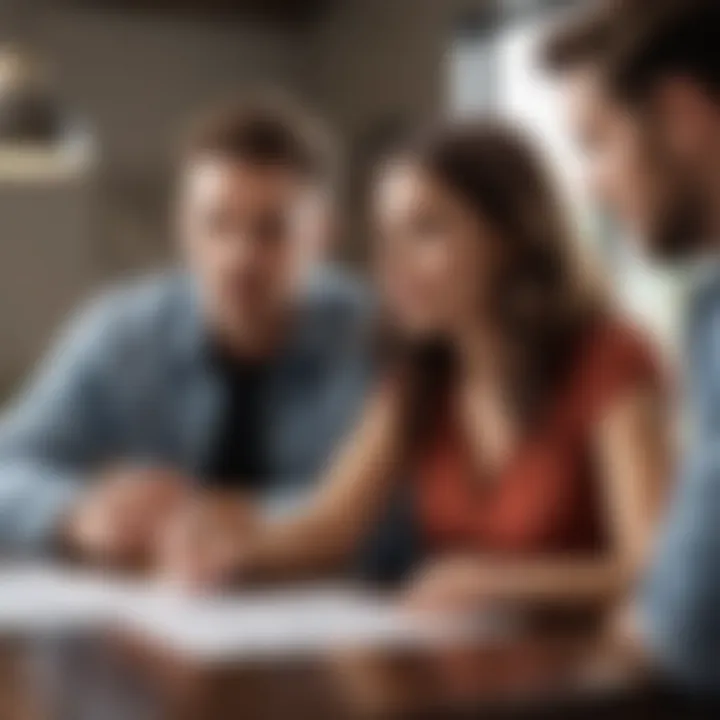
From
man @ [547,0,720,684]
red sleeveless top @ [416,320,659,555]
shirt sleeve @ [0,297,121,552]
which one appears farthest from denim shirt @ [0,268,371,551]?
man @ [547,0,720,684]

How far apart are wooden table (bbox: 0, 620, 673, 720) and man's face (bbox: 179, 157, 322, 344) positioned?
Result: 26cm

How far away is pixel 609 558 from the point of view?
46.9 inches

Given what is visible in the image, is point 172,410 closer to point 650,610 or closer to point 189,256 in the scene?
point 189,256

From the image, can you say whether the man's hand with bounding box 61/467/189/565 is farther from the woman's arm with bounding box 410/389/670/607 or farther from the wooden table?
the woman's arm with bounding box 410/389/670/607

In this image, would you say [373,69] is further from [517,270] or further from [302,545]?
[302,545]

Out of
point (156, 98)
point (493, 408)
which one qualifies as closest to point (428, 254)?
point (493, 408)

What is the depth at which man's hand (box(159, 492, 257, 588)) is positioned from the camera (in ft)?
4.04

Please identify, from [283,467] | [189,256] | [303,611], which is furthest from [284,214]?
[303,611]

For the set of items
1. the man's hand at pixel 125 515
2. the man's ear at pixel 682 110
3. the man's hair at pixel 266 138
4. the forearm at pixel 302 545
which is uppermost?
the man's hair at pixel 266 138

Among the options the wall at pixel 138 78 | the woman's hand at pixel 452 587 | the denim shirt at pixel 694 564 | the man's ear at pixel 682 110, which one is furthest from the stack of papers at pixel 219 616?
the man's ear at pixel 682 110

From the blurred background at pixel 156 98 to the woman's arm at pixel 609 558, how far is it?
3.5 inches

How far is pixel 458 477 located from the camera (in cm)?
124

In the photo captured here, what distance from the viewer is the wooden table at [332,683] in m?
1.14

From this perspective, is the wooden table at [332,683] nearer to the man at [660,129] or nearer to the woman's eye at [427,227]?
the man at [660,129]
